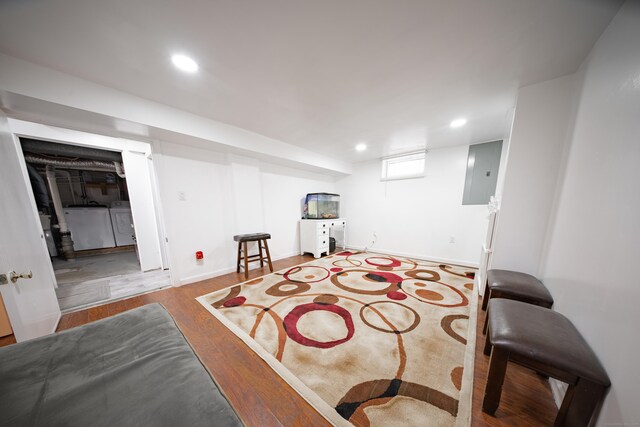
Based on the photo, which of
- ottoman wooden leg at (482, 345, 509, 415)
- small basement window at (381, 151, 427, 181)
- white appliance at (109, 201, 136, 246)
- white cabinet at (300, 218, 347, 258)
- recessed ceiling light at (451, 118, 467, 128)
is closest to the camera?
ottoman wooden leg at (482, 345, 509, 415)

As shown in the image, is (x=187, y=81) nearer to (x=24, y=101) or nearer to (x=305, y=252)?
(x=24, y=101)

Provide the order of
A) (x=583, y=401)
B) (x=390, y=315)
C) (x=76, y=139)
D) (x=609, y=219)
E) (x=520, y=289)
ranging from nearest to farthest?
(x=583, y=401), (x=609, y=219), (x=520, y=289), (x=390, y=315), (x=76, y=139)

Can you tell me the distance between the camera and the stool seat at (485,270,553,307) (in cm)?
127

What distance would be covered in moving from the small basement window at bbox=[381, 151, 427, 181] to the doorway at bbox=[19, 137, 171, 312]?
4396mm

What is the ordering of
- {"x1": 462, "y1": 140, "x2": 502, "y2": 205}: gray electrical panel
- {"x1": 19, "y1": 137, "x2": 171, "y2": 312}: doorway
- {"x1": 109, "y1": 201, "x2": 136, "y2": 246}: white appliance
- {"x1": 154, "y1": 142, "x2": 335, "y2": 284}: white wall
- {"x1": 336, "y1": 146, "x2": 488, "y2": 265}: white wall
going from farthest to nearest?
{"x1": 109, "y1": 201, "x2": 136, "y2": 246}: white appliance → {"x1": 336, "y1": 146, "x2": 488, "y2": 265}: white wall → {"x1": 462, "y1": 140, "x2": 502, "y2": 205}: gray electrical panel → {"x1": 19, "y1": 137, "x2": 171, "y2": 312}: doorway → {"x1": 154, "y1": 142, "x2": 335, "y2": 284}: white wall

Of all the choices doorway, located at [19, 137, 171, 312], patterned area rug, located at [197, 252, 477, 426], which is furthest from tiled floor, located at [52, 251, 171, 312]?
patterned area rug, located at [197, 252, 477, 426]

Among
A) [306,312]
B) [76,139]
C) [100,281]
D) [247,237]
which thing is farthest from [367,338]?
[76,139]

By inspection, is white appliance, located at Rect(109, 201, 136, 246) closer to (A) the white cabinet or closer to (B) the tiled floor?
(B) the tiled floor

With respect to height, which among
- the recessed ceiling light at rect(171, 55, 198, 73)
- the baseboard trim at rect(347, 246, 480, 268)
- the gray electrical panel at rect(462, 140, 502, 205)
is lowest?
the baseboard trim at rect(347, 246, 480, 268)

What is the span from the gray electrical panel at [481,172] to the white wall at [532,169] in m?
1.58

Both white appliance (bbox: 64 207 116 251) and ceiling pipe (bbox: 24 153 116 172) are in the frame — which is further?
white appliance (bbox: 64 207 116 251)

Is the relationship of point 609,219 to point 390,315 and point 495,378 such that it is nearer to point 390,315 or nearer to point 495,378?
point 495,378

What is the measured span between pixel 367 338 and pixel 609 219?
1582mm

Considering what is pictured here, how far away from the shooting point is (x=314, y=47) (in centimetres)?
123
